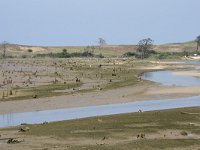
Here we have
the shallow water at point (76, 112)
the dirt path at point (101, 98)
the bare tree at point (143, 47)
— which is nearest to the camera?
the shallow water at point (76, 112)

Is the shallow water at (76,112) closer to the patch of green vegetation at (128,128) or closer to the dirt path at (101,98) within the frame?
the dirt path at (101,98)

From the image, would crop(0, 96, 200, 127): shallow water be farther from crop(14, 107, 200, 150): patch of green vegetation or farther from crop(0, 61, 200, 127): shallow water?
crop(14, 107, 200, 150): patch of green vegetation

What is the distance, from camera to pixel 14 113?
108ft

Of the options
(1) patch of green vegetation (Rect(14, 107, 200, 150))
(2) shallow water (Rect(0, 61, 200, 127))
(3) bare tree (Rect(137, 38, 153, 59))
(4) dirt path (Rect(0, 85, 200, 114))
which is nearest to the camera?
(1) patch of green vegetation (Rect(14, 107, 200, 150))

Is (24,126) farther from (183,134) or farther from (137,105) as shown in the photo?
(137,105)

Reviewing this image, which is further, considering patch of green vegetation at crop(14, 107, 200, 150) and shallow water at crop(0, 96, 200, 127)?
shallow water at crop(0, 96, 200, 127)

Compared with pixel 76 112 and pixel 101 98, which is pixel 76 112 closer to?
pixel 76 112

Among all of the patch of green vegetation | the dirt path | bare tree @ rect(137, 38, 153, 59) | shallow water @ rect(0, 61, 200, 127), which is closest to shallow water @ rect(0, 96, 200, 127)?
shallow water @ rect(0, 61, 200, 127)

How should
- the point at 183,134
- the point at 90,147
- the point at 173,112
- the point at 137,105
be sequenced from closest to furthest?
the point at 90,147
the point at 183,134
the point at 173,112
the point at 137,105

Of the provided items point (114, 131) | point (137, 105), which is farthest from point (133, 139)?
point (137, 105)

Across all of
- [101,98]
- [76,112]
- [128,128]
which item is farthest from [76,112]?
[128,128]

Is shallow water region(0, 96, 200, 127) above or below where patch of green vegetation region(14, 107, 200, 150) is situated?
below

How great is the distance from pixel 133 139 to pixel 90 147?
246cm

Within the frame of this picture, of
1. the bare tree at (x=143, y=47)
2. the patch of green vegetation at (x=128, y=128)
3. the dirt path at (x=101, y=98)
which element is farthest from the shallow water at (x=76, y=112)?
the bare tree at (x=143, y=47)
